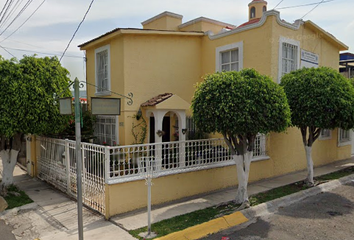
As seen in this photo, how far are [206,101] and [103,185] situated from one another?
2958 millimetres

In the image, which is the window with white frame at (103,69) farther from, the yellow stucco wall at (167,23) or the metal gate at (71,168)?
the yellow stucco wall at (167,23)

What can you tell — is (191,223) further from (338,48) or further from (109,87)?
(338,48)

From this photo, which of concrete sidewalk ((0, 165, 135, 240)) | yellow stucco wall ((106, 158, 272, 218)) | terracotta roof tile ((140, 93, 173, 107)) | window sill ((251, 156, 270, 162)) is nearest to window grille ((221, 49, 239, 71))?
terracotta roof tile ((140, 93, 173, 107))

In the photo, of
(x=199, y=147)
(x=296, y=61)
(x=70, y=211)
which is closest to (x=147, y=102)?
(x=199, y=147)

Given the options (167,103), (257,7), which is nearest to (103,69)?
(167,103)

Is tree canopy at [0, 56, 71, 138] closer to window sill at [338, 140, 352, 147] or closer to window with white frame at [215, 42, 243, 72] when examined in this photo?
window with white frame at [215, 42, 243, 72]

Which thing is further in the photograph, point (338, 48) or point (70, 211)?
point (338, 48)

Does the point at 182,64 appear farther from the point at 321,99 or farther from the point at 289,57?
the point at 321,99

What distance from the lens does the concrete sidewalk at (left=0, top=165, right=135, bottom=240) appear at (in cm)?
554

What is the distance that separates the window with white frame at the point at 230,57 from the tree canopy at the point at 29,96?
17.9ft

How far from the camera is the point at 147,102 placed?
31.1 ft

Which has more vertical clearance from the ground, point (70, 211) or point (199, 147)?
point (199, 147)

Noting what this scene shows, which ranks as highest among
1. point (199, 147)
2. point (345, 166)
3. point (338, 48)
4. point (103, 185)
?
point (338, 48)

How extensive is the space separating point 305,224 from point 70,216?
505cm
